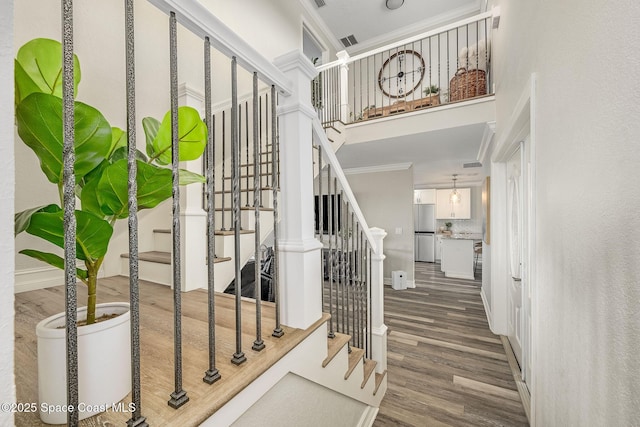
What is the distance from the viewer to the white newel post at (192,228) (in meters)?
1.76

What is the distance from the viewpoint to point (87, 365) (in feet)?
1.83

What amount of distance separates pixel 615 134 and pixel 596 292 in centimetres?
47

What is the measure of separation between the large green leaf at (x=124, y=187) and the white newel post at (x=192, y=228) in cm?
125

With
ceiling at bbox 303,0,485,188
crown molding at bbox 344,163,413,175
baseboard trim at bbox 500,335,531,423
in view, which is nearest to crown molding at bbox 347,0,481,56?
ceiling at bbox 303,0,485,188

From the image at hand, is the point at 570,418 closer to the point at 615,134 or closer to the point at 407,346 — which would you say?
the point at 615,134

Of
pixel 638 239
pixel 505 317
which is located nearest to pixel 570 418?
pixel 638 239

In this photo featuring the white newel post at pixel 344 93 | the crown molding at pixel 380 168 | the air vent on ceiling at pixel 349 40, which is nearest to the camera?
the white newel post at pixel 344 93

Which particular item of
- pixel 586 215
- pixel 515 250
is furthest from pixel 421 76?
pixel 586 215

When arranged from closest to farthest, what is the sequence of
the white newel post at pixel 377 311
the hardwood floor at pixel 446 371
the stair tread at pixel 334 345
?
the stair tread at pixel 334 345 < the hardwood floor at pixel 446 371 < the white newel post at pixel 377 311

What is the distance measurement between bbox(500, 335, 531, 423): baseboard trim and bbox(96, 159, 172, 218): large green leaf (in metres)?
2.57

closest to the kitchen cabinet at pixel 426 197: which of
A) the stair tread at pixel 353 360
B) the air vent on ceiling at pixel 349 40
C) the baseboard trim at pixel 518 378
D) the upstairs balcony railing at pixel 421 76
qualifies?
the upstairs balcony railing at pixel 421 76

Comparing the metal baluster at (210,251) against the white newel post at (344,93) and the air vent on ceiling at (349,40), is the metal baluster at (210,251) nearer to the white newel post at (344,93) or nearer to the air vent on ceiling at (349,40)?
the white newel post at (344,93)

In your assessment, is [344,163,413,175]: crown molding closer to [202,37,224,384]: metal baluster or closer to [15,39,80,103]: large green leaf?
[202,37,224,384]: metal baluster

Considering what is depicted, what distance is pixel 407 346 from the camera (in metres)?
2.83
